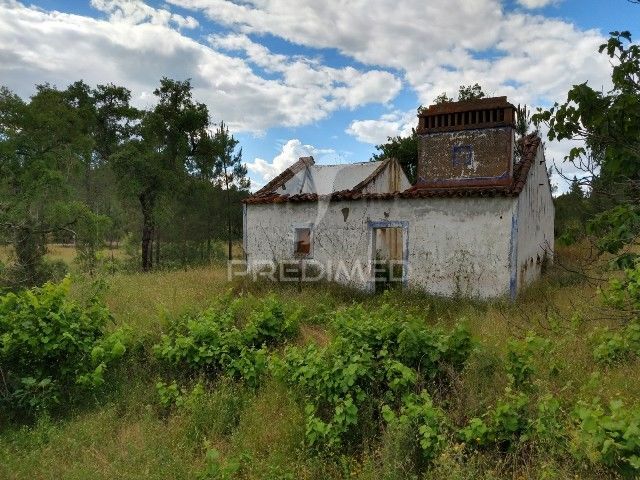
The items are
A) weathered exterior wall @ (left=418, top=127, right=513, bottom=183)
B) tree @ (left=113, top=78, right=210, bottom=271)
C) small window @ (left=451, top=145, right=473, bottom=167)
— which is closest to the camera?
weathered exterior wall @ (left=418, top=127, right=513, bottom=183)

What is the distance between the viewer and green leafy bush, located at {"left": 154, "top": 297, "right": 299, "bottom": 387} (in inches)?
227

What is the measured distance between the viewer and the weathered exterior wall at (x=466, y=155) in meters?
10.8

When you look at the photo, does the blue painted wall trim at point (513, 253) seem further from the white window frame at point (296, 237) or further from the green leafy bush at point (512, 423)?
the green leafy bush at point (512, 423)

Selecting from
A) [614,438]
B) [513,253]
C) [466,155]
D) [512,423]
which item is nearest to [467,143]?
[466,155]

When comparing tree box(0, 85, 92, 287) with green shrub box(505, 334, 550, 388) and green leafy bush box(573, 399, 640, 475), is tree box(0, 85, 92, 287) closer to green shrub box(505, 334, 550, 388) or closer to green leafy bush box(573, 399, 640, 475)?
green shrub box(505, 334, 550, 388)

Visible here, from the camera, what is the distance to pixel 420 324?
209 inches

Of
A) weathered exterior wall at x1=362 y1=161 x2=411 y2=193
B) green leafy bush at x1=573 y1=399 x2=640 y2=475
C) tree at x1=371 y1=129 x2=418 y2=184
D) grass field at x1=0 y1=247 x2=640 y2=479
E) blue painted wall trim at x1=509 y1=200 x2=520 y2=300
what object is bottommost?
grass field at x1=0 y1=247 x2=640 y2=479

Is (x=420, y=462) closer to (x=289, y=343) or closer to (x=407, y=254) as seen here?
(x=289, y=343)

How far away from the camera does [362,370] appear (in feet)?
14.7

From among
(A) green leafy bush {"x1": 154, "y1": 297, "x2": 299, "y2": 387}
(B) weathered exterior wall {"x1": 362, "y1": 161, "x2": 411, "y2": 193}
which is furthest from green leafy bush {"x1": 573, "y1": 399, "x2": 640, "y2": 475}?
(B) weathered exterior wall {"x1": 362, "y1": 161, "x2": 411, "y2": 193}

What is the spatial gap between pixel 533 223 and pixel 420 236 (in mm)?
3826

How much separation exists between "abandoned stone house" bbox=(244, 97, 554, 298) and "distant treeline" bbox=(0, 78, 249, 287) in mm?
8701

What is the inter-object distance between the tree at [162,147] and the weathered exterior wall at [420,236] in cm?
901

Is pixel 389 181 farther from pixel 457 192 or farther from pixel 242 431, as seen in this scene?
pixel 242 431
